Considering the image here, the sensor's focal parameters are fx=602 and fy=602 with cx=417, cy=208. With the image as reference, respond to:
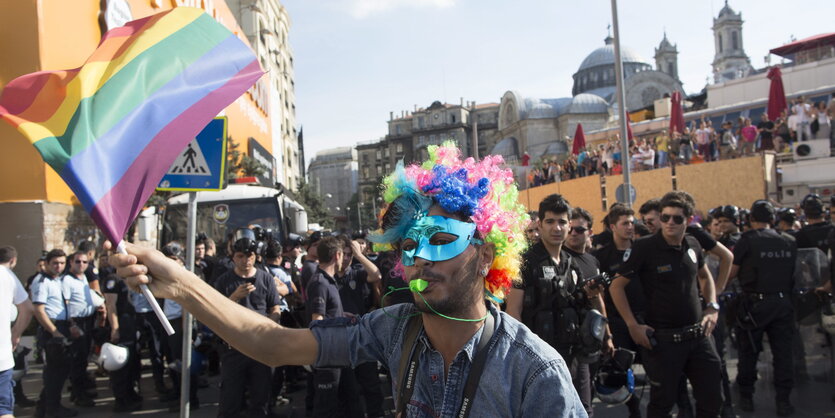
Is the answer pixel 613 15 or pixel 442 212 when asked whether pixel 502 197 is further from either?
pixel 613 15

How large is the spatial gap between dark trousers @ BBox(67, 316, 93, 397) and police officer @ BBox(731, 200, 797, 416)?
7.37 m

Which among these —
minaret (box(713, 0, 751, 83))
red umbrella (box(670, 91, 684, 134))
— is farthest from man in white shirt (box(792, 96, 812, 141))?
minaret (box(713, 0, 751, 83))

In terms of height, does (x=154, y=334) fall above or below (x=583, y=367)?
below

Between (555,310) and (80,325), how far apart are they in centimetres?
582

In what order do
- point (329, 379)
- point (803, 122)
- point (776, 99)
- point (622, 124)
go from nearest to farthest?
point (329, 379) < point (622, 124) < point (803, 122) < point (776, 99)

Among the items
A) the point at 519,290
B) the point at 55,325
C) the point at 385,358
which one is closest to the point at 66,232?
the point at 55,325

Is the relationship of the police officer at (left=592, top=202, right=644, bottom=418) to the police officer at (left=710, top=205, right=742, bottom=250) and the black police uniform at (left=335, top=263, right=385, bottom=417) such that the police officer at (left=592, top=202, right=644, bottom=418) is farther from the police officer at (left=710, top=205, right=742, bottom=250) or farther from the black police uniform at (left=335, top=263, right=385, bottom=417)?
the black police uniform at (left=335, top=263, right=385, bottom=417)

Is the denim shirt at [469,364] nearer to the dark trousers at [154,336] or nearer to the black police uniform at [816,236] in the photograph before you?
the dark trousers at [154,336]

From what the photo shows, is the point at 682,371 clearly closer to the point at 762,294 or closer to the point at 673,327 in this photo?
the point at 673,327

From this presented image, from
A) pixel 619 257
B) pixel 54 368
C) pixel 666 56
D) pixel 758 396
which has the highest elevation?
pixel 666 56

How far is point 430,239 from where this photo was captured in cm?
194

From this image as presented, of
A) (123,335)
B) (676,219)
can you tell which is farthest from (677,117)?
(123,335)

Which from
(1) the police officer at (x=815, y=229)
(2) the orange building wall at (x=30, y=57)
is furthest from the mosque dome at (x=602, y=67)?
(1) the police officer at (x=815, y=229)

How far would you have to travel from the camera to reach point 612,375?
4305 mm
